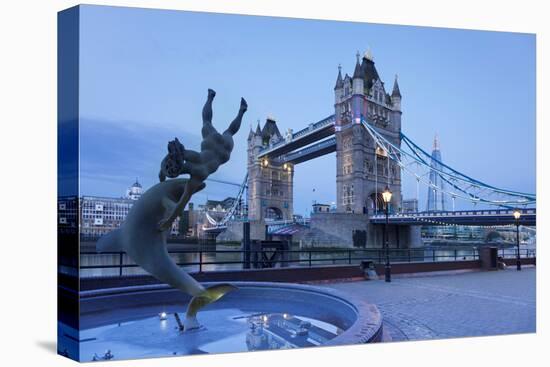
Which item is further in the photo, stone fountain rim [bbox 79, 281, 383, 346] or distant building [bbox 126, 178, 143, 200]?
distant building [bbox 126, 178, 143, 200]

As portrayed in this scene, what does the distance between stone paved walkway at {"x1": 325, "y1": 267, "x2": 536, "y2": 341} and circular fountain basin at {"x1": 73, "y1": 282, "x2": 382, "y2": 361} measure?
954mm

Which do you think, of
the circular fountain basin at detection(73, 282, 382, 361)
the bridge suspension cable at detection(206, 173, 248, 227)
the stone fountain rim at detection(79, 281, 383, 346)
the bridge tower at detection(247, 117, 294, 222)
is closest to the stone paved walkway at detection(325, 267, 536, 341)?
the stone fountain rim at detection(79, 281, 383, 346)

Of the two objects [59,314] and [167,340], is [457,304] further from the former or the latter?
[59,314]

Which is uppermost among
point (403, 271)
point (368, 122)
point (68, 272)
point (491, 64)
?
point (368, 122)

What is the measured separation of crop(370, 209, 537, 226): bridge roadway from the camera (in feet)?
89.3

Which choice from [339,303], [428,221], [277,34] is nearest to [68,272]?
[339,303]

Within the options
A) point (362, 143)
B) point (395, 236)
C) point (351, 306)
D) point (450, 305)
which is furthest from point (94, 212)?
point (395, 236)

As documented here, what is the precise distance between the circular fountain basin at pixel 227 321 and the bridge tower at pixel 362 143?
13.4 metres

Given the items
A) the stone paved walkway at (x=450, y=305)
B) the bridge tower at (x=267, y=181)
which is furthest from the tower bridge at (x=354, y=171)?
the stone paved walkway at (x=450, y=305)

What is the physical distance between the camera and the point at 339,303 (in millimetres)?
7715

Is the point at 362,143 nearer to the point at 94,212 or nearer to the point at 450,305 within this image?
the point at 450,305

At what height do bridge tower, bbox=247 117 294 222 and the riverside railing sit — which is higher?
bridge tower, bbox=247 117 294 222

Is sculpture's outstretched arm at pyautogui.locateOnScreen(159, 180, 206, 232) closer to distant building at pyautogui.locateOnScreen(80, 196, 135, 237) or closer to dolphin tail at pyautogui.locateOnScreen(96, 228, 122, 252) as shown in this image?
dolphin tail at pyautogui.locateOnScreen(96, 228, 122, 252)

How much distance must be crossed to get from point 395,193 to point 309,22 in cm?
2828
